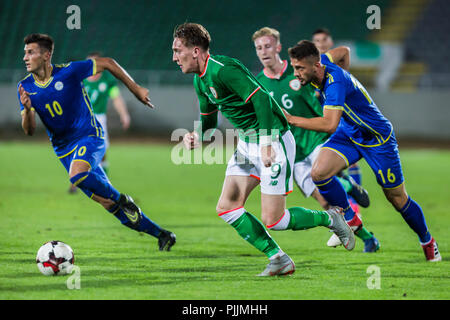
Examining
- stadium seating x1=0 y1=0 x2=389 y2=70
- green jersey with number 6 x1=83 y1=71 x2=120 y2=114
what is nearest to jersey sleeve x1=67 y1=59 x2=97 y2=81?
green jersey with number 6 x1=83 y1=71 x2=120 y2=114

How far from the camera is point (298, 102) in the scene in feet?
26.1

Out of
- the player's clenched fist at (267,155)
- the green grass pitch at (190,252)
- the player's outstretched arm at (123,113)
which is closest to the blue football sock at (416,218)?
the green grass pitch at (190,252)

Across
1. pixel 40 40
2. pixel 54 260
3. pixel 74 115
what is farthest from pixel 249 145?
pixel 40 40

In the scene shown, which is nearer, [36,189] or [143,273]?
[143,273]

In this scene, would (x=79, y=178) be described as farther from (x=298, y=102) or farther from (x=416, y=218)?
(x=416, y=218)

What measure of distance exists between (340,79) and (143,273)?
2.40 metres

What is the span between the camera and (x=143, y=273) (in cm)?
568

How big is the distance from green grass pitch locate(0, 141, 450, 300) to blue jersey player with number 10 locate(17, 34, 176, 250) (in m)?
0.42

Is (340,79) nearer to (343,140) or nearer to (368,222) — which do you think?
(343,140)

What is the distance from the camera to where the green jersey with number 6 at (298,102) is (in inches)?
311

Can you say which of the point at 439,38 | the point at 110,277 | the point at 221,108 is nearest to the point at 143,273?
the point at 110,277

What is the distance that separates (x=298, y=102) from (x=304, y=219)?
2472mm

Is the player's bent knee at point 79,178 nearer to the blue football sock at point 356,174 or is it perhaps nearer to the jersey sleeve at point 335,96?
the jersey sleeve at point 335,96

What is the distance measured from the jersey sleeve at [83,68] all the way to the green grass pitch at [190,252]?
5.69ft
